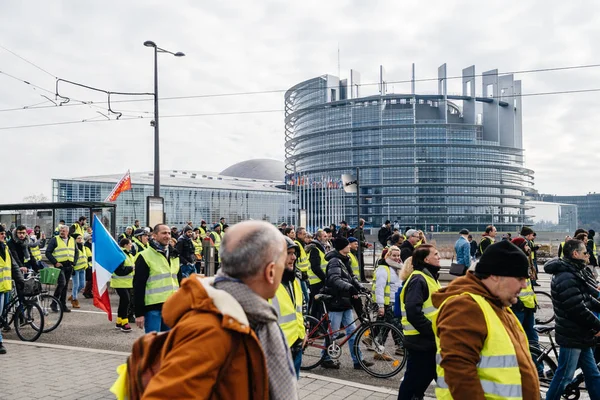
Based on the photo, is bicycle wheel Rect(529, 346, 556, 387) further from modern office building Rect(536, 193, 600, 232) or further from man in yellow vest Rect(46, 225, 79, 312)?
modern office building Rect(536, 193, 600, 232)

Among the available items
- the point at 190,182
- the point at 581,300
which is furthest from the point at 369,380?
the point at 190,182

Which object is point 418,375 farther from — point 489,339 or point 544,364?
point 544,364

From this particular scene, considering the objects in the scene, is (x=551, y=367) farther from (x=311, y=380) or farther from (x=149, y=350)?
(x=149, y=350)

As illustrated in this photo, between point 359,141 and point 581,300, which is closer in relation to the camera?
point 581,300

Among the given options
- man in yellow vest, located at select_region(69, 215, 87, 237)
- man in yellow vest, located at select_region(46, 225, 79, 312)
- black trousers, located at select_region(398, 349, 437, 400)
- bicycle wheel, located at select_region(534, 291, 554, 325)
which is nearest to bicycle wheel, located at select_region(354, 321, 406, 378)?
black trousers, located at select_region(398, 349, 437, 400)

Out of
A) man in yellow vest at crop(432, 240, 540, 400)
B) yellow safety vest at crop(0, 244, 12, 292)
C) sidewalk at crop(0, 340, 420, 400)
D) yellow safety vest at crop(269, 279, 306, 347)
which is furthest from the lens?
yellow safety vest at crop(0, 244, 12, 292)

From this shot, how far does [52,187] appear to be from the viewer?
239 feet

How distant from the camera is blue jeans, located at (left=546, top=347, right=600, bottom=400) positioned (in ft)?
16.1

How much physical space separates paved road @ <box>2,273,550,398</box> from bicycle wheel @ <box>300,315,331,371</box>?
139 millimetres

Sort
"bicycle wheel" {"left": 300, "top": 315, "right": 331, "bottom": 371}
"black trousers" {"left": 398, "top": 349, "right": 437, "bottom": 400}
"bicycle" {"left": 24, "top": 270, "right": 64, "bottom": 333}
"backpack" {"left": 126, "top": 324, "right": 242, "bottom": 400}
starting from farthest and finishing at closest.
A: "bicycle" {"left": 24, "top": 270, "right": 64, "bottom": 333} < "bicycle wheel" {"left": 300, "top": 315, "right": 331, "bottom": 371} < "black trousers" {"left": 398, "top": 349, "right": 437, "bottom": 400} < "backpack" {"left": 126, "top": 324, "right": 242, "bottom": 400}

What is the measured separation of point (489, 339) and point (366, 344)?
4536 mm

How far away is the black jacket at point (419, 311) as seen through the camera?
4.77 meters

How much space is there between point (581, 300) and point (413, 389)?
1813 millimetres

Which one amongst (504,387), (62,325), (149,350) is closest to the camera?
(149,350)
